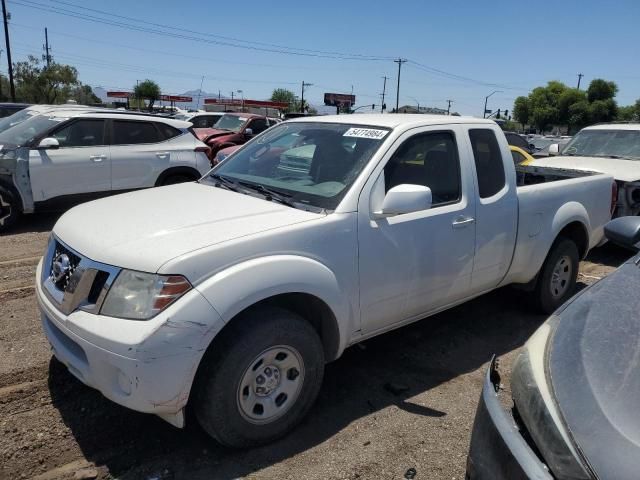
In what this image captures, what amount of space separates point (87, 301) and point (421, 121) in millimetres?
2517

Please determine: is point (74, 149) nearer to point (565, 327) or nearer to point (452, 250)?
point (452, 250)

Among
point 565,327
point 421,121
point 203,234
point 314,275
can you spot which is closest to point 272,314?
point 314,275

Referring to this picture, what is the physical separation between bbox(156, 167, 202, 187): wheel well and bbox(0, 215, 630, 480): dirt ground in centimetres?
458

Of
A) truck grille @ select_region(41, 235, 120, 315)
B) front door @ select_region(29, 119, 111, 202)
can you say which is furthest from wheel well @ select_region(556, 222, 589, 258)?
front door @ select_region(29, 119, 111, 202)

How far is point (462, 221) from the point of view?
3.79 metres

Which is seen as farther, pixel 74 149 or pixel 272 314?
pixel 74 149

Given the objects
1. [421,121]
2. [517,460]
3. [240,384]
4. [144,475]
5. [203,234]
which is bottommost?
[144,475]

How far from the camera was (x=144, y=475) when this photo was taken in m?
2.76

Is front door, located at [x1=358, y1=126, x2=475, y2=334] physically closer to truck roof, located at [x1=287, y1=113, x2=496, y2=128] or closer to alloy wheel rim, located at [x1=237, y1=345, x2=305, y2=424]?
truck roof, located at [x1=287, y1=113, x2=496, y2=128]

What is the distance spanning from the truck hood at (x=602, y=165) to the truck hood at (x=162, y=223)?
5.26m

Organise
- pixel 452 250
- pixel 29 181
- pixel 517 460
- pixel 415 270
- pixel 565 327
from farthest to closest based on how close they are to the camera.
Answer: pixel 29 181
pixel 452 250
pixel 415 270
pixel 565 327
pixel 517 460

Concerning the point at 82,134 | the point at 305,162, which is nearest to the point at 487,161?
the point at 305,162

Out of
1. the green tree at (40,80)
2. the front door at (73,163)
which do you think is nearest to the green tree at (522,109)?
the green tree at (40,80)

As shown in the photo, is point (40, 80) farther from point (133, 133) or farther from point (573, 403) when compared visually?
point (573, 403)
